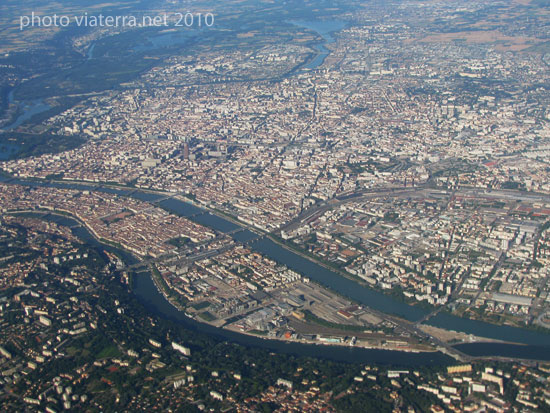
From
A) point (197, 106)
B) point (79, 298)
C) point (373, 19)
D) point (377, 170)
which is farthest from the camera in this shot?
point (373, 19)

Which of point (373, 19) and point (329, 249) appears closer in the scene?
point (329, 249)

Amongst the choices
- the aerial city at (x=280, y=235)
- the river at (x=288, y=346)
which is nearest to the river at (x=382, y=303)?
the aerial city at (x=280, y=235)

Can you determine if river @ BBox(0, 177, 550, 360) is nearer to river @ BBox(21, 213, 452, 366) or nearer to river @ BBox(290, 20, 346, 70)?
river @ BBox(21, 213, 452, 366)

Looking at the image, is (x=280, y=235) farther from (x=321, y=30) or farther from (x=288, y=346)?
(x=321, y=30)

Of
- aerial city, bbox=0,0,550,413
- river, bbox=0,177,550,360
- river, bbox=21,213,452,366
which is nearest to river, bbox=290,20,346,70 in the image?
aerial city, bbox=0,0,550,413

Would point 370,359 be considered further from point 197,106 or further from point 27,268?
point 197,106

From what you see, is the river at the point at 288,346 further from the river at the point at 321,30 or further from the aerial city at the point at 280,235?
the river at the point at 321,30

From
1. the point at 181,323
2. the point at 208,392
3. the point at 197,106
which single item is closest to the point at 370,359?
the point at 208,392

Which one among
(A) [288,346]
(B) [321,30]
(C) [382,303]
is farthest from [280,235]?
(B) [321,30]
